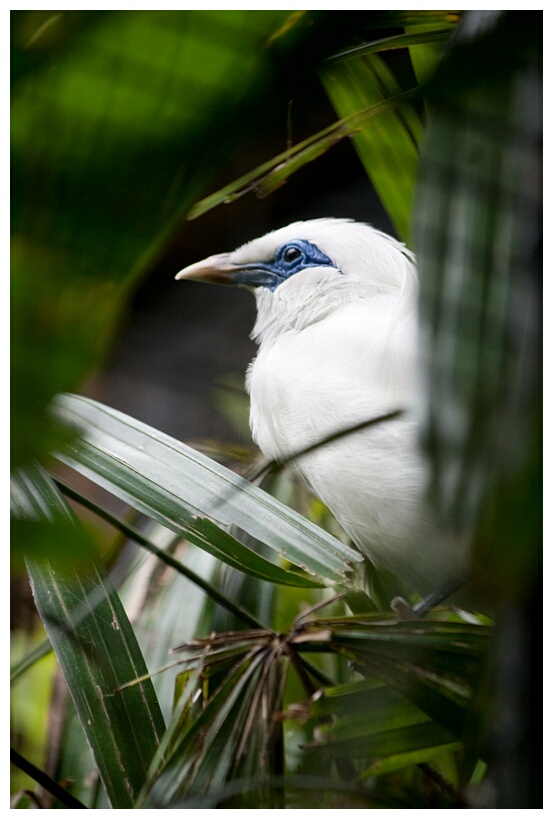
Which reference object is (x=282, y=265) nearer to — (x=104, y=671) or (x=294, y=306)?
(x=294, y=306)

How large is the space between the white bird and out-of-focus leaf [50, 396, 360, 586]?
0.07 metres

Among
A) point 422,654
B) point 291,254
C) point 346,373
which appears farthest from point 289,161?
point 422,654

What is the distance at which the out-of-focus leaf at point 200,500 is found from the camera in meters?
0.59

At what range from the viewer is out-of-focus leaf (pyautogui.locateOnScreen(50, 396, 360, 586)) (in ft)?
1.95

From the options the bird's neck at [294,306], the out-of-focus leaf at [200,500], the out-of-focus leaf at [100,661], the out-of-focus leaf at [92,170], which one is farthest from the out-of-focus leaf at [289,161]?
the out-of-focus leaf at [92,170]

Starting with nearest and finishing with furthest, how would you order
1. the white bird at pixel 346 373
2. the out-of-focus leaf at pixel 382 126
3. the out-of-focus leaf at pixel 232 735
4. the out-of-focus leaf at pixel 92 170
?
the out-of-focus leaf at pixel 92 170, the out-of-focus leaf at pixel 232 735, the white bird at pixel 346 373, the out-of-focus leaf at pixel 382 126

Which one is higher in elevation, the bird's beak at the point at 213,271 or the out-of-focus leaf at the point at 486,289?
the bird's beak at the point at 213,271

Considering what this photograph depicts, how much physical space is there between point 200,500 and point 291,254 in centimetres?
36

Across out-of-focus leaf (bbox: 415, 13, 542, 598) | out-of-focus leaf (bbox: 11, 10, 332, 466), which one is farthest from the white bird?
out-of-focus leaf (bbox: 11, 10, 332, 466)

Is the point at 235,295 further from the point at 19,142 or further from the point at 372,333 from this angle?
the point at 19,142

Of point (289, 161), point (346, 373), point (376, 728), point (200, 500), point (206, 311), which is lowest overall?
point (376, 728)

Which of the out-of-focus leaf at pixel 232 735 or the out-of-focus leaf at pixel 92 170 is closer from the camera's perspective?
the out-of-focus leaf at pixel 92 170

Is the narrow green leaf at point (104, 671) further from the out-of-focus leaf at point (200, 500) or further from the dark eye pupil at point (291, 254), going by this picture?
the dark eye pupil at point (291, 254)

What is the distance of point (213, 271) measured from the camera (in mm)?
849
